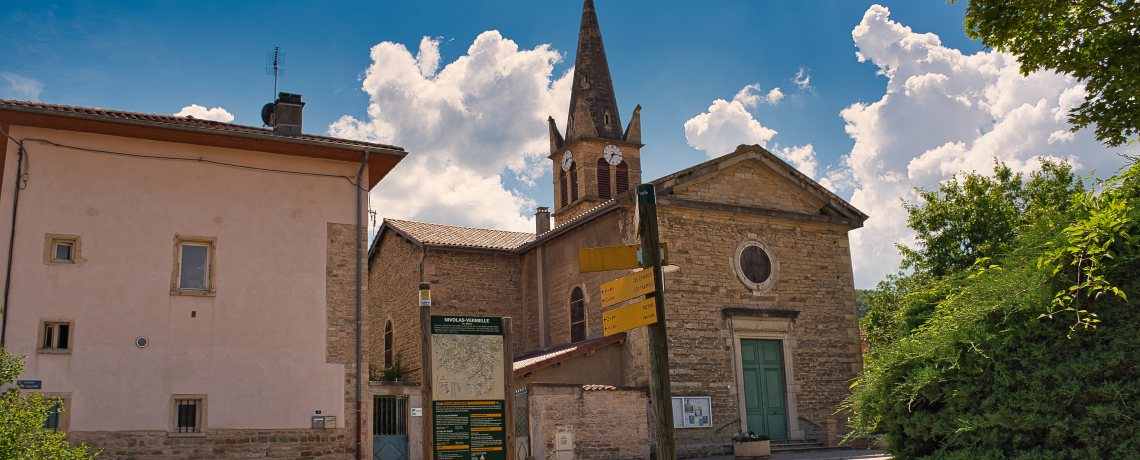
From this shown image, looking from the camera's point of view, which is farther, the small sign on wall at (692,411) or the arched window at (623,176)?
the arched window at (623,176)

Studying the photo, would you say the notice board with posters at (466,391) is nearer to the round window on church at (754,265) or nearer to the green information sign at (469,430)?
the green information sign at (469,430)

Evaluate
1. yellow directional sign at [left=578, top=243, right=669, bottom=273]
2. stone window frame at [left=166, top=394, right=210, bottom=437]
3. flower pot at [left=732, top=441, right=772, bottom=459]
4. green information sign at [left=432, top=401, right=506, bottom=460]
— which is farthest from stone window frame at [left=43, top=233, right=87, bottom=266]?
flower pot at [left=732, top=441, right=772, bottom=459]

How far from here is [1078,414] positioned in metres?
4.90

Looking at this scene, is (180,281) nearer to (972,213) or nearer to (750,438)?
(750,438)

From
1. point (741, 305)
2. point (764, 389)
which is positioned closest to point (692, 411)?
point (764, 389)

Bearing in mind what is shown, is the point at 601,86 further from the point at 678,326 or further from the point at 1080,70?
the point at 1080,70

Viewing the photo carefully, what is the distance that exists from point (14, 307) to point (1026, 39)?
1406cm

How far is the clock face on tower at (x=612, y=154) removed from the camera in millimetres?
33438

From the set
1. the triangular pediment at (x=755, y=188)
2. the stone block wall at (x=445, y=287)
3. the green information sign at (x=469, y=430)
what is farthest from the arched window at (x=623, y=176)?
the green information sign at (x=469, y=430)

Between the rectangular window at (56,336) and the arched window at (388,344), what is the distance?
12.5 meters

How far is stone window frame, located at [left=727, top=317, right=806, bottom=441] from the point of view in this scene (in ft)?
61.9

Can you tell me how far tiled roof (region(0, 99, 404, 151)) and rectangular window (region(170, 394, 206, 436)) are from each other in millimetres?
4302

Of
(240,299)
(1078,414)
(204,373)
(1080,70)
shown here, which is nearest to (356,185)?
(240,299)

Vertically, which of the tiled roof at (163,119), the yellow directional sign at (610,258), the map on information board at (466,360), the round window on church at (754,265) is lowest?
the map on information board at (466,360)
